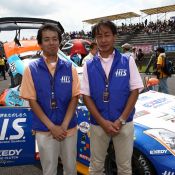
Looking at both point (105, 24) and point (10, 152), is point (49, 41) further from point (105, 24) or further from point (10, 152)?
point (10, 152)

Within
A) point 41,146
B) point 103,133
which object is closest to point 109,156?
point 103,133

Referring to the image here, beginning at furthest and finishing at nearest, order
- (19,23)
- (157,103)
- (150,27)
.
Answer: (150,27), (19,23), (157,103)

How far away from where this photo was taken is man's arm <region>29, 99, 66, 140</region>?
9.43 ft

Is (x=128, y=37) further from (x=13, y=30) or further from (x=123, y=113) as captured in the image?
(x=123, y=113)

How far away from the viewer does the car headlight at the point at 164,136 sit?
352 centimetres

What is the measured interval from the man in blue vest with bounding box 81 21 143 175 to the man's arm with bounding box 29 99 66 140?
0.33 meters

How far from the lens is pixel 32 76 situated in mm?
2943

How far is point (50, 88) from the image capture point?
290cm

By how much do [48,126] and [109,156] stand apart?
3.89 ft

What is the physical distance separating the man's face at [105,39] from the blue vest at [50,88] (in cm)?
40

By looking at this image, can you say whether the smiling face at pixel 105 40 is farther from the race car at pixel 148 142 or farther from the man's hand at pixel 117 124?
the race car at pixel 148 142

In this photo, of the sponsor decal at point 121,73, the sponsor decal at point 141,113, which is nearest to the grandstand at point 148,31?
the sponsor decal at point 141,113

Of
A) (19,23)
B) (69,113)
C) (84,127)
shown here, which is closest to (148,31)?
(19,23)

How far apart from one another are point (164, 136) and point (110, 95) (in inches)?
38.7
